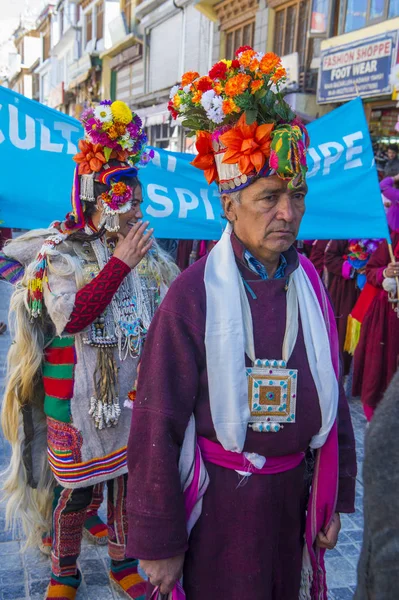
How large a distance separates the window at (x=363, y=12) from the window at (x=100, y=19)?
21684 mm

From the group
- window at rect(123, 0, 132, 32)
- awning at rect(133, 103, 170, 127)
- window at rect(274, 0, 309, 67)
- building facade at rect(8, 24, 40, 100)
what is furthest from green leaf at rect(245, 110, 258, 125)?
building facade at rect(8, 24, 40, 100)

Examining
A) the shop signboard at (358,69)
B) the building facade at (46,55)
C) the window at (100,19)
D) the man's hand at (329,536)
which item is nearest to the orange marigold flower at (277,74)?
the man's hand at (329,536)

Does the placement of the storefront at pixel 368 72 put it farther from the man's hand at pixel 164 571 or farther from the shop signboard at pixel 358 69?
the man's hand at pixel 164 571

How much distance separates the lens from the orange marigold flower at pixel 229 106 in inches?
76.7

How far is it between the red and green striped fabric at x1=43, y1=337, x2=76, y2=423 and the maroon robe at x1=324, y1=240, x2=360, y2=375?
163 inches

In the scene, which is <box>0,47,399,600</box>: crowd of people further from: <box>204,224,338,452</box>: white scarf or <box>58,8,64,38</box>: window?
<box>58,8,64,38</box>: window

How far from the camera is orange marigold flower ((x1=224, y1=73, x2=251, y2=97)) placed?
1.93 m

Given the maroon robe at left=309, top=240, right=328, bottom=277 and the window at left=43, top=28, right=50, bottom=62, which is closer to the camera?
the maroon robe at left=309, top=240, right=328, bottom=277

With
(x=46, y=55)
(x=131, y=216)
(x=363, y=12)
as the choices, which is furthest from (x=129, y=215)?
(x=46, y=55)

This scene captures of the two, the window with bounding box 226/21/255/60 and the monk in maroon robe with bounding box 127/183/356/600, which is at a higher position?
the window with bounding box 226/21/255/60

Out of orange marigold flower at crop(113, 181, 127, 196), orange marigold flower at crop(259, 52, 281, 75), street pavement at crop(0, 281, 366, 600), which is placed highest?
orange marigold flower at crop(259, 52, 281, 75)

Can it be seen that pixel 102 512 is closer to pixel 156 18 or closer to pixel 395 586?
pixel 395 586

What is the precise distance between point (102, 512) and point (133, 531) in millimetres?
1974

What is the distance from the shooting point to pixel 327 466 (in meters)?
1.99
